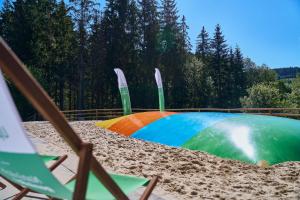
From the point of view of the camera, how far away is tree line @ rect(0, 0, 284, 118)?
33.7 meters

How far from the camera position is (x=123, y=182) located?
3066 millimetres

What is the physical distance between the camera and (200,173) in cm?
662

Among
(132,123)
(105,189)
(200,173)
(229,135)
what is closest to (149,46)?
(132,123)

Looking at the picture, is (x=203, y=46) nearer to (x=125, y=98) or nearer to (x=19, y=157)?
(x=125, y=98)

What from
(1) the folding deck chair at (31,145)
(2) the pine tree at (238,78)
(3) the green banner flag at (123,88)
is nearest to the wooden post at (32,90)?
(1) the folding deck chair at (31,145)

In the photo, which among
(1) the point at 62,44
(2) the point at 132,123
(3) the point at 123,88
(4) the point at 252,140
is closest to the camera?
(4) the point at 252,140

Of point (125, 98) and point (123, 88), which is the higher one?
point (123, 88)

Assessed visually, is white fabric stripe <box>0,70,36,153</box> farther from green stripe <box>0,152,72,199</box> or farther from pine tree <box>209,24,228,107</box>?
pine tree <box>209,24,228,107</box>

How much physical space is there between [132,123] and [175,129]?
254 cm

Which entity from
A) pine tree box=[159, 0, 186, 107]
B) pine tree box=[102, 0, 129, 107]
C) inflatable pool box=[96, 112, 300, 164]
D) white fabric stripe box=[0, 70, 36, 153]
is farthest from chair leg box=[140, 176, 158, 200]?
pine tree box=[159, 0, 186, 107]

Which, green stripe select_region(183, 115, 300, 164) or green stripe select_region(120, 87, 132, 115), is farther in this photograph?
green stripe select_region(120, 87, 132, 115)

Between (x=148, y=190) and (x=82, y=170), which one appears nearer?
(x=82, y=170)

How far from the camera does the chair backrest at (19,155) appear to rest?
1.86 meters

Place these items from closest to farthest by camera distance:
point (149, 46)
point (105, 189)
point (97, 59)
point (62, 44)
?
point (105, 189)
point (62, 44)
point (97, 59)
point (149, 46)
